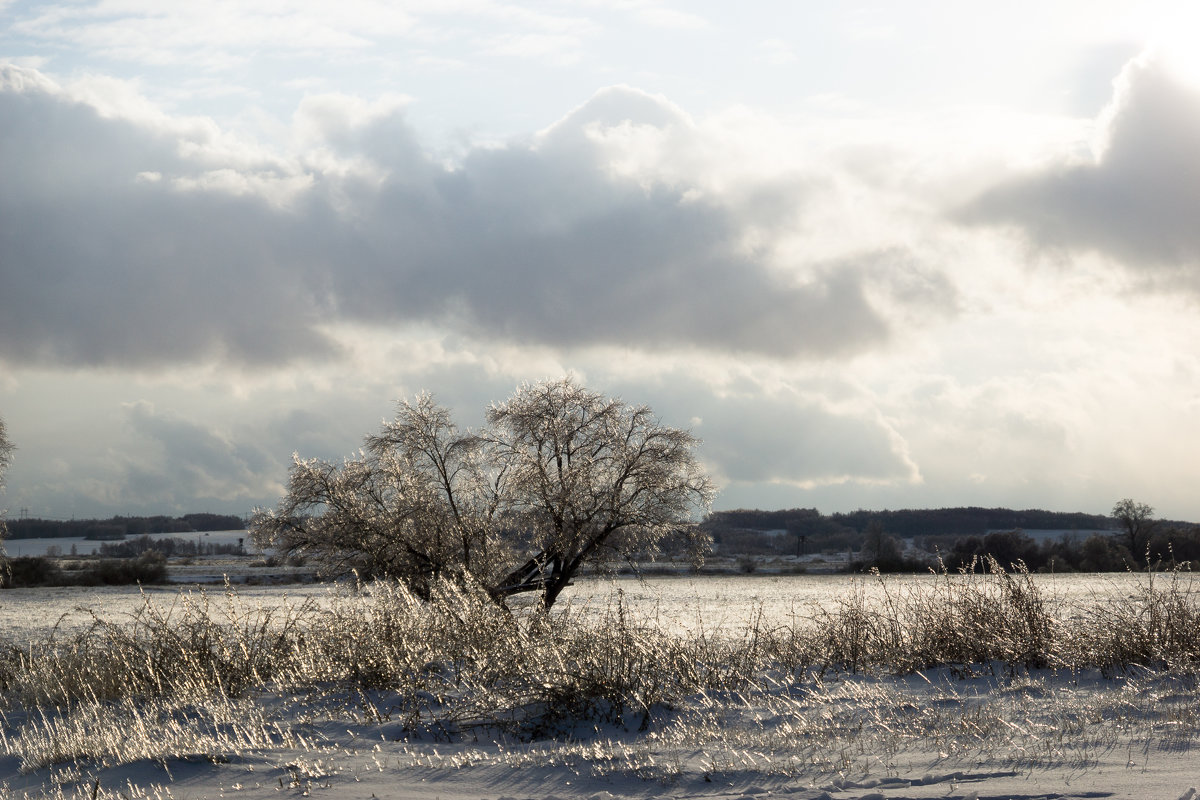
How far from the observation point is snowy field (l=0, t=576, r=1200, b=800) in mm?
6605

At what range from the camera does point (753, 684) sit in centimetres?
1016

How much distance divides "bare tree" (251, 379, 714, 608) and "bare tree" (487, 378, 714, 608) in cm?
3

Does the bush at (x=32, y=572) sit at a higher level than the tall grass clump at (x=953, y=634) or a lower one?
lower

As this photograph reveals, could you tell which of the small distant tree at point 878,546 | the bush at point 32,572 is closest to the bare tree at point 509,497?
the bush at point 32,572

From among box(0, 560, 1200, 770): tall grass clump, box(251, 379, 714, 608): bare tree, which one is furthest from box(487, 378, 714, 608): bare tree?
box(0, 560, 1200, 770): tall grass clump

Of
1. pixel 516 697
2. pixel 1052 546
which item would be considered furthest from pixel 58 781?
pixel 1052 546

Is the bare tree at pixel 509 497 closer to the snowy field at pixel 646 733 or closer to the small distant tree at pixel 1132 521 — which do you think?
the snowy field at pixel 646 733

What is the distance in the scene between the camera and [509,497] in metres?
26.7

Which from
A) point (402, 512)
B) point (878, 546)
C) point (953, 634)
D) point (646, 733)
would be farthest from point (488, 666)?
point (878, 546)

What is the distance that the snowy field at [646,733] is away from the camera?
260 inches

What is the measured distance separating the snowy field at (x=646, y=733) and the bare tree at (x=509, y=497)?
Result: 1315 cm

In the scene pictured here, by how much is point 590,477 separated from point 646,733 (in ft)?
59.6

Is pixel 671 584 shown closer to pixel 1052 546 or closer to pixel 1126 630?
pixel 1052 546

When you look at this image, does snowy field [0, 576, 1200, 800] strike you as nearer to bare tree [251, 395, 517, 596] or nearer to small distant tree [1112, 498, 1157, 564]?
bare tree [251, 395, 517, 596]
